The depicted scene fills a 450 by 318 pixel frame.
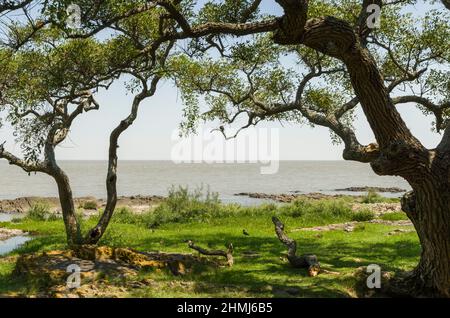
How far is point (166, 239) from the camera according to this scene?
1928 centimetres

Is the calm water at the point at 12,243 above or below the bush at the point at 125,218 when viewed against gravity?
below

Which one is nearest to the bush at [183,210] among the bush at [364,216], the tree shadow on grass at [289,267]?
the tree shadow on grass at [289,267]

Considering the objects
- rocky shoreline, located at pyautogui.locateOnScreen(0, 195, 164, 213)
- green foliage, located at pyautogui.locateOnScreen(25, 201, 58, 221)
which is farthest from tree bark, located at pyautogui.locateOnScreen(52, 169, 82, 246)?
rocky shoreline, located at pyautogui.locateOnScreen(0, 195, 164, 213)

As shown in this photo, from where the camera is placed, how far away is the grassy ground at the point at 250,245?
33.3 ft

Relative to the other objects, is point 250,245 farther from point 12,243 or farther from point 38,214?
point 38,214

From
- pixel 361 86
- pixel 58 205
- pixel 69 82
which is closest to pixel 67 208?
pixel 69 82

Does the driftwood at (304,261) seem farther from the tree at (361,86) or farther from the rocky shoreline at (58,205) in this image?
the rocky shoreline at (58,205)

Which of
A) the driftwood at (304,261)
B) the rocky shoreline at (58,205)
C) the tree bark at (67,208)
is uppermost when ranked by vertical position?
the tree bark at (67,208)

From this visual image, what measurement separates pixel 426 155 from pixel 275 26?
380cm

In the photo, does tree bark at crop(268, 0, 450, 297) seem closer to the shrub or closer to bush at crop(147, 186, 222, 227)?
the shrub

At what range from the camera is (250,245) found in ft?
58.1

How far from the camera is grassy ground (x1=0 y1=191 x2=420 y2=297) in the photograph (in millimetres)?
Result: 10141
